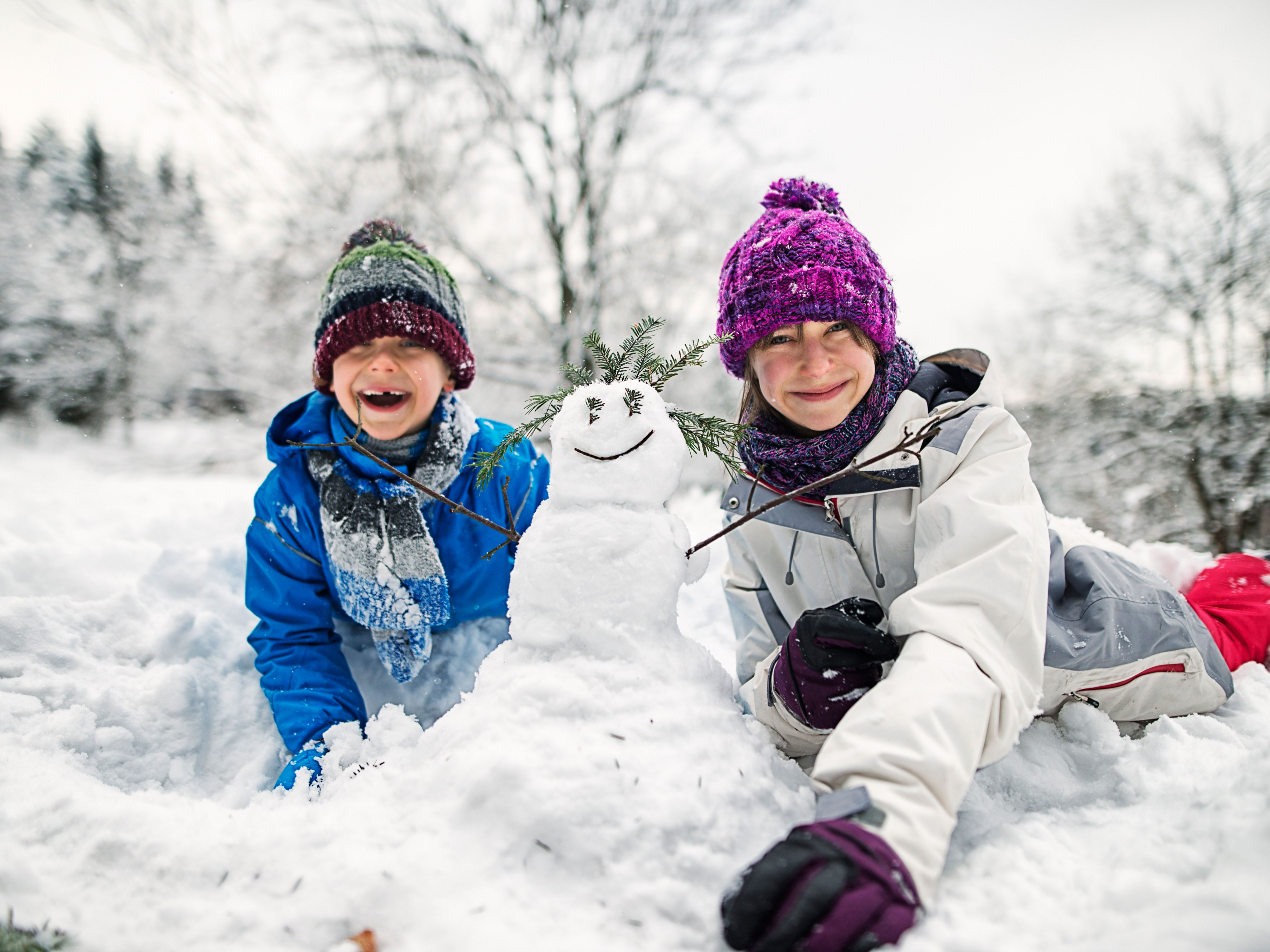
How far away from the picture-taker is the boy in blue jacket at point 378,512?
219 cm

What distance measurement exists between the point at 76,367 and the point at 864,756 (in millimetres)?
18659

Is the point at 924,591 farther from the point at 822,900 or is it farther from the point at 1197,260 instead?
the point at 1197,260

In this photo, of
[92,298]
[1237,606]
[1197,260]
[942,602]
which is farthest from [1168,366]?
[92,298]

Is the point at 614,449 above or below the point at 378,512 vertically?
above

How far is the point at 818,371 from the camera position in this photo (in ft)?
5.63

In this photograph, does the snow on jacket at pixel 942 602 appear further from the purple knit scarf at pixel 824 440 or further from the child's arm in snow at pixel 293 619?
the child's arm in snow at pixel 293 619

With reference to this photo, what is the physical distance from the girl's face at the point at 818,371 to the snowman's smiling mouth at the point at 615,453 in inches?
26.0

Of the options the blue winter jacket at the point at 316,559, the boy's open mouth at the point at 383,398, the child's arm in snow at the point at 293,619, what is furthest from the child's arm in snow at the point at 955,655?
the boy's open mouth at the point at 383,398

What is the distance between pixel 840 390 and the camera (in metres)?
1.75

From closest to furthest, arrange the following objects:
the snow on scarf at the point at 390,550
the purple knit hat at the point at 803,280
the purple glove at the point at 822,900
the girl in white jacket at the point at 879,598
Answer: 1. the purple glove at the point at 822,900
2. the girl in white jacket at the point at 879,598
3. the purple knit hat at the point at 803,280
4. the snow on scarf at the point at 390,550

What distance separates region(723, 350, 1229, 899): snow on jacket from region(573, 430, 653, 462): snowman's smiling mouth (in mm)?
472

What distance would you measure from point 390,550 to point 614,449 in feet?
4.29

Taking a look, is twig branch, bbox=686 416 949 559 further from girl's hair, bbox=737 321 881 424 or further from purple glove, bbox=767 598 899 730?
girl's hair, bbox=737 321 881 424

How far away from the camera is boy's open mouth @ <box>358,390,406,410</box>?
223 centimetres
